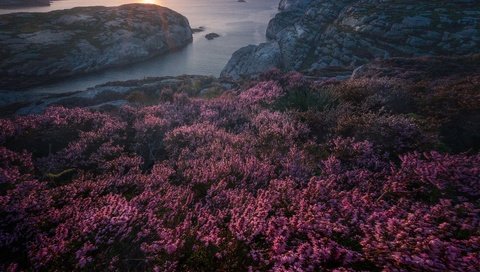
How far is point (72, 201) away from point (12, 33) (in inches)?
1807

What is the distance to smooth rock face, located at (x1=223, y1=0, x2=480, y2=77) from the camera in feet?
95.2

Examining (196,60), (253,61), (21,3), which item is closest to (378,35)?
(253,61)

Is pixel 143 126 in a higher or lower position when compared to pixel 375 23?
lower

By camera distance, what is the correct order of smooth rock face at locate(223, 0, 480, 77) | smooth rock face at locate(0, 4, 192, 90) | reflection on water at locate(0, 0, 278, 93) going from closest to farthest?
1. smooth rock face at locate(223, 0, 480, 77)
2. reflection on water at locate(0, 0, 278, 93)
3. smooth rock face at locate(0, 4, 192, 90)

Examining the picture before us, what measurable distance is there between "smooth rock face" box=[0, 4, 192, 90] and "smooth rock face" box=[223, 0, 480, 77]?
15.8 metres

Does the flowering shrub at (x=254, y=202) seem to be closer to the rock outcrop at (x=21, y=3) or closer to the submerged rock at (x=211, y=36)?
the submerged rock at (x=211, y=36)

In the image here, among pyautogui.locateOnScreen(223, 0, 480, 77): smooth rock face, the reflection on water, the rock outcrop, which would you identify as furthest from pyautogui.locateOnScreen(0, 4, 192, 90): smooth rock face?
the rock outcrop

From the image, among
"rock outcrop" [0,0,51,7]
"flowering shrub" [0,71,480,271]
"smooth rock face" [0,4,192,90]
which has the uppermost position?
"rock outcrop" [0,0,51,7]

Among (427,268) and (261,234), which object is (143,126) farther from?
(427,268)

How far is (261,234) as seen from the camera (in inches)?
202

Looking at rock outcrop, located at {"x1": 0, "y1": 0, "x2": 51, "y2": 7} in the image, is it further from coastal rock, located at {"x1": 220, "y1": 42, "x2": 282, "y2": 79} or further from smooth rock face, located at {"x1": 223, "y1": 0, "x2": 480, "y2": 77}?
smooth rock face, located at {"x1": 223, "y1": 0, "x2": 480, "y2": 77}

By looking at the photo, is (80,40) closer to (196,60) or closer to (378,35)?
(196,60)

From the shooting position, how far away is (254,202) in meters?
6.09

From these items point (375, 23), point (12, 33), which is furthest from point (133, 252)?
point (12, 33)
